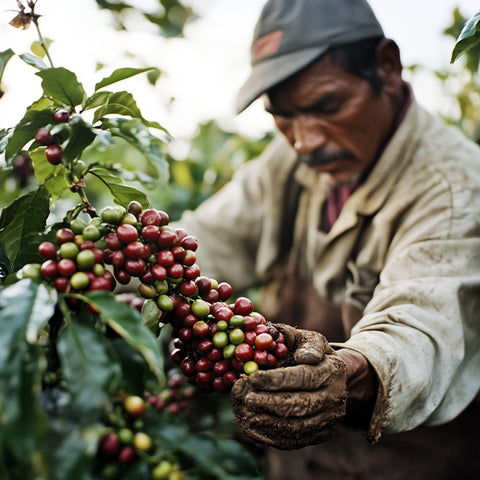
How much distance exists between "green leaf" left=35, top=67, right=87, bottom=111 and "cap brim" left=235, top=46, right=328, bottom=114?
0.96m

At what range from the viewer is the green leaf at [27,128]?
1.10 m

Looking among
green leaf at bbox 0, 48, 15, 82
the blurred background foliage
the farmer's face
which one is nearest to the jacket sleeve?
the farmer's face

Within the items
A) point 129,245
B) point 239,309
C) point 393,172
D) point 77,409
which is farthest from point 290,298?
point 77,409

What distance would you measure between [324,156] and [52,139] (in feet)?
4.12

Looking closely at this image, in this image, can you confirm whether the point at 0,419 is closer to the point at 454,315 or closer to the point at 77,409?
the point at 77,409

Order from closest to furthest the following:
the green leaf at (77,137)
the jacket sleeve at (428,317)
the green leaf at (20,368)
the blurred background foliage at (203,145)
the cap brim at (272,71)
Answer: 1. the green leaf at (20,368)
2. the green leaf at (77,137)
3. the jacket sleeve at (428,317)
4. the cap brim at (272,71)
5. the blurred background foliage at (203,145)

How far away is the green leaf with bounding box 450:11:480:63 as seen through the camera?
130cm

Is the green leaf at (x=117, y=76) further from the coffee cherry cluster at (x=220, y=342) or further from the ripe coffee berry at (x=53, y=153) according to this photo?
the coffee cherry cluster at (x=220, y=342)

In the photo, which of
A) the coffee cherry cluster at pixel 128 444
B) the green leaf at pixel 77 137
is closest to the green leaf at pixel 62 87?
the green leaf at pixel 77 137

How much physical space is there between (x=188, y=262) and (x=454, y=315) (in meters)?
0.93

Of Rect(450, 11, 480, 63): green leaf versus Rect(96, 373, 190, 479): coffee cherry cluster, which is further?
Rect(450, 11, 480, 63): green leaf

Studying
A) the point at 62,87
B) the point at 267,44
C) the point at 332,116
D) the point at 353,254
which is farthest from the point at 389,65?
the point at 62,87

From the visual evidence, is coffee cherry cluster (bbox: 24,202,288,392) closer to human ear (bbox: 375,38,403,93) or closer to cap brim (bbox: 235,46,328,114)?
cap brim (bbox: 235,46,328,114)

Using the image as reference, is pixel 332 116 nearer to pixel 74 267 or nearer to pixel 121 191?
pixel 121 191
